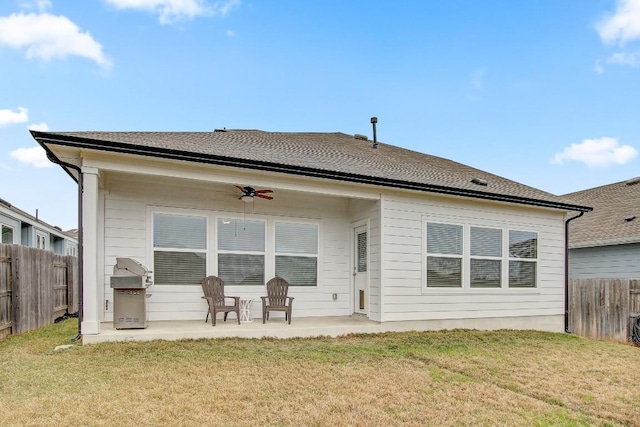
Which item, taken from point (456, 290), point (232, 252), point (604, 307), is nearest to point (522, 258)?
point (456, 290)

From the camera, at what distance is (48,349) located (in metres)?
5.59

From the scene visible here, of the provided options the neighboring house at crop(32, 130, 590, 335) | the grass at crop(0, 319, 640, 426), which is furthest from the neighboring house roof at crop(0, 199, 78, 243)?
the grass at crop(0, 319, 640, 426)

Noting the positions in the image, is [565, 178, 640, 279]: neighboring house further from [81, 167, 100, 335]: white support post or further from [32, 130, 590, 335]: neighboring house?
[81, 167, 100, 335]: white support post

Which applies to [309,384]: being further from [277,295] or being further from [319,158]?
[319,158]

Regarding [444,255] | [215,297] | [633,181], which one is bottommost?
[215,297]

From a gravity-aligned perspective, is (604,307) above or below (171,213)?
below

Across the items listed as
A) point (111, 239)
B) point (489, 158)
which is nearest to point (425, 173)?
point (111, 239)

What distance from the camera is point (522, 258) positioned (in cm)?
916

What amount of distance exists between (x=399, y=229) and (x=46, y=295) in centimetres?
678

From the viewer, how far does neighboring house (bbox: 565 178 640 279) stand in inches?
406

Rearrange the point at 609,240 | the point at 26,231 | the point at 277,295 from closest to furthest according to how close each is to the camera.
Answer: the point at 277,295 < the point at 609,240 < the point at 26,231

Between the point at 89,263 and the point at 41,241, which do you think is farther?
the point at 41,241

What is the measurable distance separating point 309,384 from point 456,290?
500 cm

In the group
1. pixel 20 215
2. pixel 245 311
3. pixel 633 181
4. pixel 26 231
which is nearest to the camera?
pixel 245 311
